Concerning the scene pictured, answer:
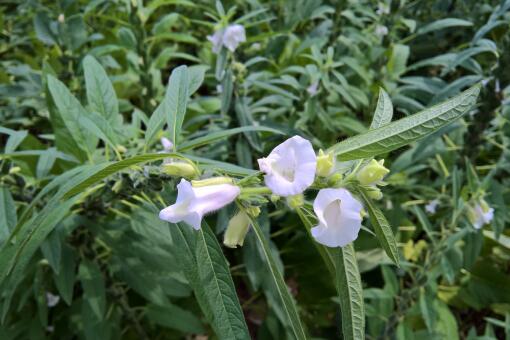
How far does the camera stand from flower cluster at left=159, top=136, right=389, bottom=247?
0.73 m

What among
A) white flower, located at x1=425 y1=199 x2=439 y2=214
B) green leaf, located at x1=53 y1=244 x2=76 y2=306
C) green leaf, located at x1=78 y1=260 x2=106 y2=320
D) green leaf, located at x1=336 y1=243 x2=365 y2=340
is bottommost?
white flower, located at x1=425 y1=199 x2=439 y2=214

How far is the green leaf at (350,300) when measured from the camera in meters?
0.79

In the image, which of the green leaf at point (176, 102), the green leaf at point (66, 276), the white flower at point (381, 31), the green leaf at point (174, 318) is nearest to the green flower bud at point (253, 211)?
the green leaf at point (176, 102)

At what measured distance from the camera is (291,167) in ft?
2.52

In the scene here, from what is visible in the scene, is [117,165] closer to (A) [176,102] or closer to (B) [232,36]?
(A) [176,102]

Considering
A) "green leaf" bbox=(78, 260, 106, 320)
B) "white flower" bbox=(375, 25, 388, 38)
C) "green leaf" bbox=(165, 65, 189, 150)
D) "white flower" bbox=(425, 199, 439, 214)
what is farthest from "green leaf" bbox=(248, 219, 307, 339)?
"white flower" bbox=(375, 25, 388, 38)

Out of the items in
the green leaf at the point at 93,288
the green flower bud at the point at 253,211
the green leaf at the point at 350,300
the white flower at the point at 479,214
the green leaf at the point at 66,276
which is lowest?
the green leaf at the point at 93,288

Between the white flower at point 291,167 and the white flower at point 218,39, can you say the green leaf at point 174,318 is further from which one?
the white flower at point 291,167

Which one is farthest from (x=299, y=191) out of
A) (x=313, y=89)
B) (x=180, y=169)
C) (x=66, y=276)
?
(x=313, y=89)

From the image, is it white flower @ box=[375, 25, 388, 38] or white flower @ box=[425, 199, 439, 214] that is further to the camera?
white flower @ box=[375, 25, 388, 38]

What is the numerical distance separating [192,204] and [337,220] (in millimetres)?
223

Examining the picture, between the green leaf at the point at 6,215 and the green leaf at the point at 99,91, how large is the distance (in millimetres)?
320

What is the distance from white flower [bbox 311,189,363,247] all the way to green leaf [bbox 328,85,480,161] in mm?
83

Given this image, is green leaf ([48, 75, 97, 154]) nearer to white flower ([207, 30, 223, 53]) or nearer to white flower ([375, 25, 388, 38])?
white flower ([207, 30, 223, 53])
